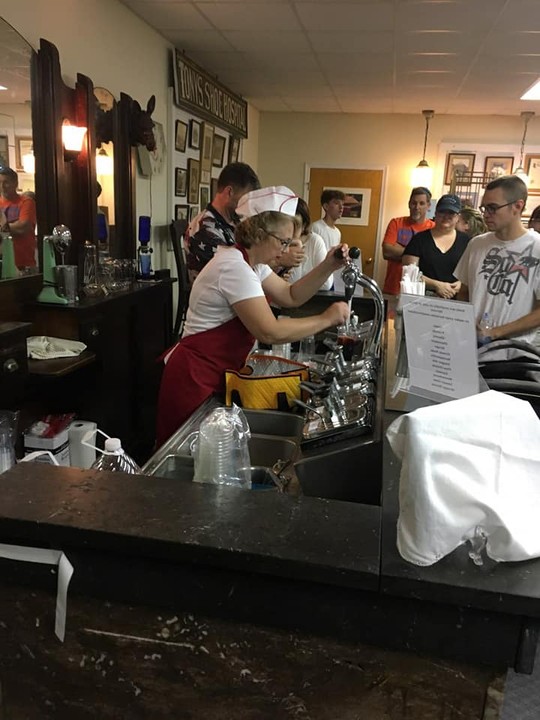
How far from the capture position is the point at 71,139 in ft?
10.1

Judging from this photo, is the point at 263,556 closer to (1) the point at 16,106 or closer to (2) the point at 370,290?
(2) the point at 370,290

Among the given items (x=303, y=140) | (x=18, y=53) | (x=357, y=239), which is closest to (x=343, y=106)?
(x=303, y=140)

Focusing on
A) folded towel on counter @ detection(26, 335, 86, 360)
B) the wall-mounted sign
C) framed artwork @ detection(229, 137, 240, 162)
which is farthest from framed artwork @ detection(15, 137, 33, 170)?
framed artwork @ detection(229, 137, 240, 162)

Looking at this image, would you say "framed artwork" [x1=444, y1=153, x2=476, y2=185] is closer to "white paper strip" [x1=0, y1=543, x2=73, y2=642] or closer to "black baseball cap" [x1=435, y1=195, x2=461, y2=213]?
"black baseball cap" [x1=435, y1=195, x2=461, y2=213]

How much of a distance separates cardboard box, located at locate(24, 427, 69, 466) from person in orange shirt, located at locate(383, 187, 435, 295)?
3913 millimetres

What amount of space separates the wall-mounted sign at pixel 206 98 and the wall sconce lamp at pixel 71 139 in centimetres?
175

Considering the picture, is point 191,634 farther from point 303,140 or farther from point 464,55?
point 303,140

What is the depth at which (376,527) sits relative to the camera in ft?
2.82

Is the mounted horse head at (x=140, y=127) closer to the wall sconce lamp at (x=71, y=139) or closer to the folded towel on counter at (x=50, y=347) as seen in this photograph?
the wall sconce lamp at (x=71, y=139)

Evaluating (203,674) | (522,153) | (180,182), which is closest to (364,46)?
(180,182)

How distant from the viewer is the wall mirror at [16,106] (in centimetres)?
259

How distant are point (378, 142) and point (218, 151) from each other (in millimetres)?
2343

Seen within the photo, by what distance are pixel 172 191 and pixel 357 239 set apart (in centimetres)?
342

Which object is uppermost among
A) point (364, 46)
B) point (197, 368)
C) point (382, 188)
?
point (364, 46)
